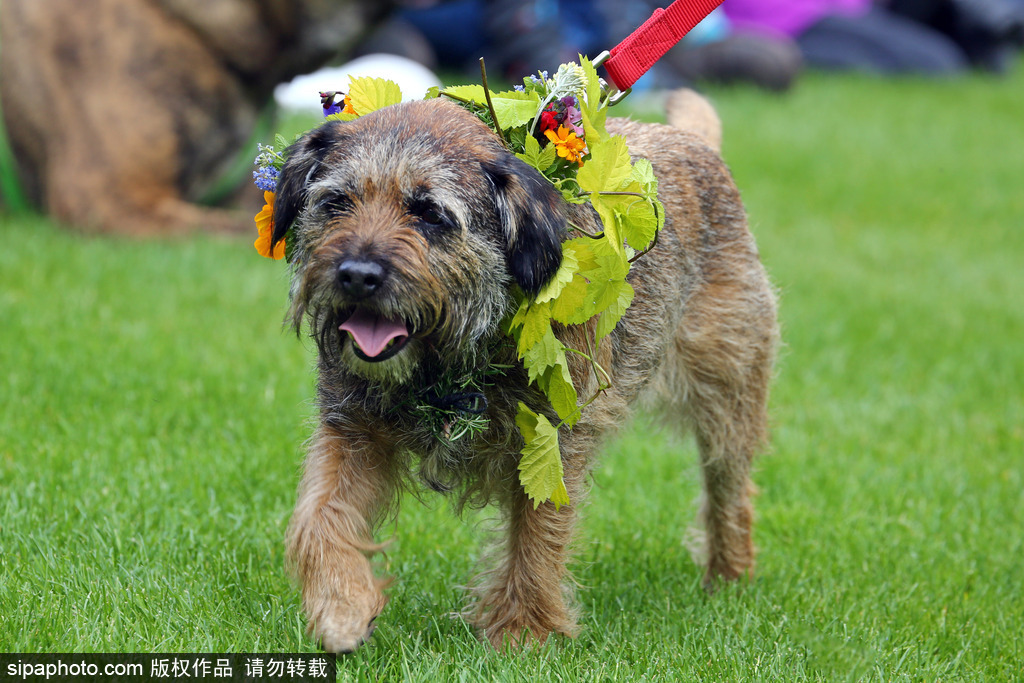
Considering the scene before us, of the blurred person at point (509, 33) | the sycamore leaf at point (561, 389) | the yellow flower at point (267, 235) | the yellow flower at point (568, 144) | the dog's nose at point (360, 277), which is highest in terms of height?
the yellow flower at point (568, 144)

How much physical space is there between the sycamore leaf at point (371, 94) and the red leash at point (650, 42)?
737 millimetres

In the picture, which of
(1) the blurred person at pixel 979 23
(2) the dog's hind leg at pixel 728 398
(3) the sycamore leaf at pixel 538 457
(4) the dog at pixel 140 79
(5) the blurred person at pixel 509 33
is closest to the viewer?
(3) the sycamore leaf at pixel 538 457

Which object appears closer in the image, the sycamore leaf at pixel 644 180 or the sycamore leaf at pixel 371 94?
the sycamore leaf at pixel 644 180

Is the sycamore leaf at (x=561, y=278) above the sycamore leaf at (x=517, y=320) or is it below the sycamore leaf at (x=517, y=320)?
above

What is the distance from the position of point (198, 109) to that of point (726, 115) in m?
7.87

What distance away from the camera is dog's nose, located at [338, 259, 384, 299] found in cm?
307

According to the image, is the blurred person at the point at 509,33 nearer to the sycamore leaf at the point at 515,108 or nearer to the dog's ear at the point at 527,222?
the sycamore leaf at the point at 515,108

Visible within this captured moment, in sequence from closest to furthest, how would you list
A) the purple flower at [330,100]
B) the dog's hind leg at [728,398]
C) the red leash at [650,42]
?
the purple flower at [330,100], the red leash at [650,42], the dog's hind leg at [728,398]

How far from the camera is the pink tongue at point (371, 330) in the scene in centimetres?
318

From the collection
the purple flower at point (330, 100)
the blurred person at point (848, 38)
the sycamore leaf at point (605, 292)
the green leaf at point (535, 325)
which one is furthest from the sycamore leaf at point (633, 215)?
the blurred person at point (848, 38)

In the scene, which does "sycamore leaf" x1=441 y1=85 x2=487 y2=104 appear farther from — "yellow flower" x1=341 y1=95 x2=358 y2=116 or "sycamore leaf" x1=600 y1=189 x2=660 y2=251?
"sycamore leaf" x1=600 y1=189 x2=660 y2=251

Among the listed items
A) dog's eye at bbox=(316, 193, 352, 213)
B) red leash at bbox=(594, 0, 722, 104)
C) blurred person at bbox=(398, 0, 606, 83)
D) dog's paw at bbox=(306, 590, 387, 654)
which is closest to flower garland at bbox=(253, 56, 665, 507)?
dog's eye at bbox=(316, 193, 352, 213)

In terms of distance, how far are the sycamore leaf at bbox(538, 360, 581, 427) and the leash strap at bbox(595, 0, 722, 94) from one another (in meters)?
1.10

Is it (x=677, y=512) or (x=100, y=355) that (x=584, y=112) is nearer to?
(x=677, y=512)
